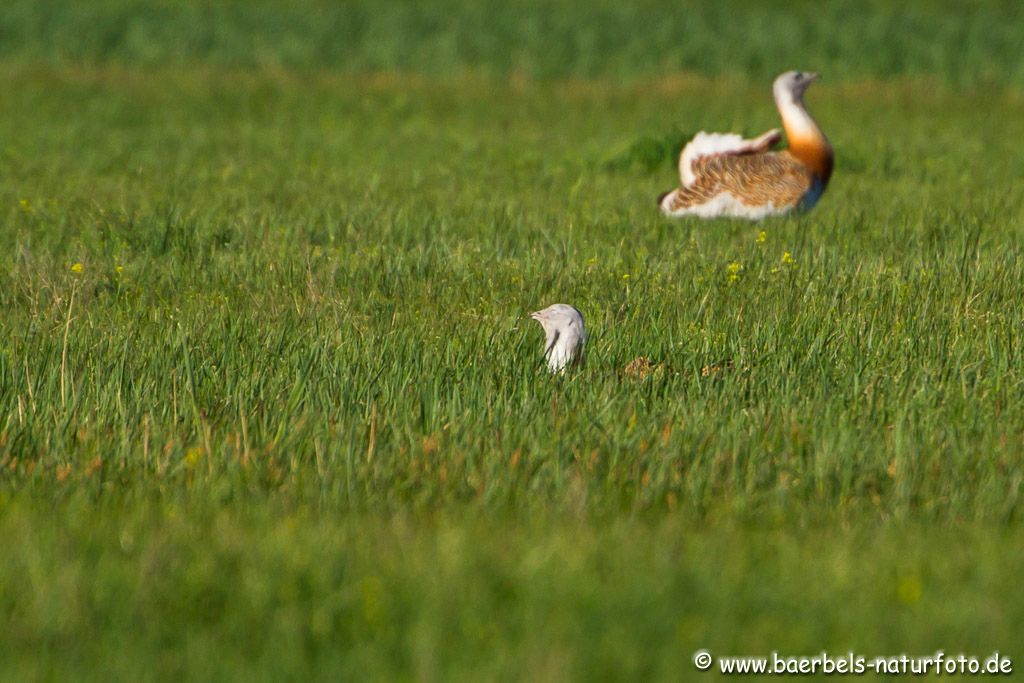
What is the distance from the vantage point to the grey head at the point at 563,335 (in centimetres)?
604

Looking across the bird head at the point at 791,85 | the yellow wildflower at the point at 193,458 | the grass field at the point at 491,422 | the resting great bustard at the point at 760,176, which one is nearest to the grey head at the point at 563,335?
the grass field at the point at 491,422

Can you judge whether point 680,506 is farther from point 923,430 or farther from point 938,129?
point 938,129

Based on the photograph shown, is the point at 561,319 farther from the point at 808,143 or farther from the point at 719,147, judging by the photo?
the point at 719,147

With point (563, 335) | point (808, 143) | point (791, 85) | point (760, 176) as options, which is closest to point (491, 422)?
point (563, 335)

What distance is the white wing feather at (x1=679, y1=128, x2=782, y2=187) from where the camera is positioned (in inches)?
429

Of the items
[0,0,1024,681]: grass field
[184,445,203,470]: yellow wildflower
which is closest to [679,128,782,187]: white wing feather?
[0,0,1024,681]: grass field

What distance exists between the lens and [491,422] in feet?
17.5

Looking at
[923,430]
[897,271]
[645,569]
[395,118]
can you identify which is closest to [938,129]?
[395,118]

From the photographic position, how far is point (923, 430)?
5.19 m

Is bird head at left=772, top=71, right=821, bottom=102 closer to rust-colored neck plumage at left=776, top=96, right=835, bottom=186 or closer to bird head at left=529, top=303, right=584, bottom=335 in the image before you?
rust-colored neck plumage at left=776, top=96, right=835, bottom=186

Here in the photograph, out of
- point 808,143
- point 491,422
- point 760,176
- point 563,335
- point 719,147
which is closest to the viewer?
point 491,422

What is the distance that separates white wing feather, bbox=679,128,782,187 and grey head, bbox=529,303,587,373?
4.79 meters

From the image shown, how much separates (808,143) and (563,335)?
5170 millimetres

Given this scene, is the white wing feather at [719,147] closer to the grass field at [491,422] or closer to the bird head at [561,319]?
the grass field at [491,422]
